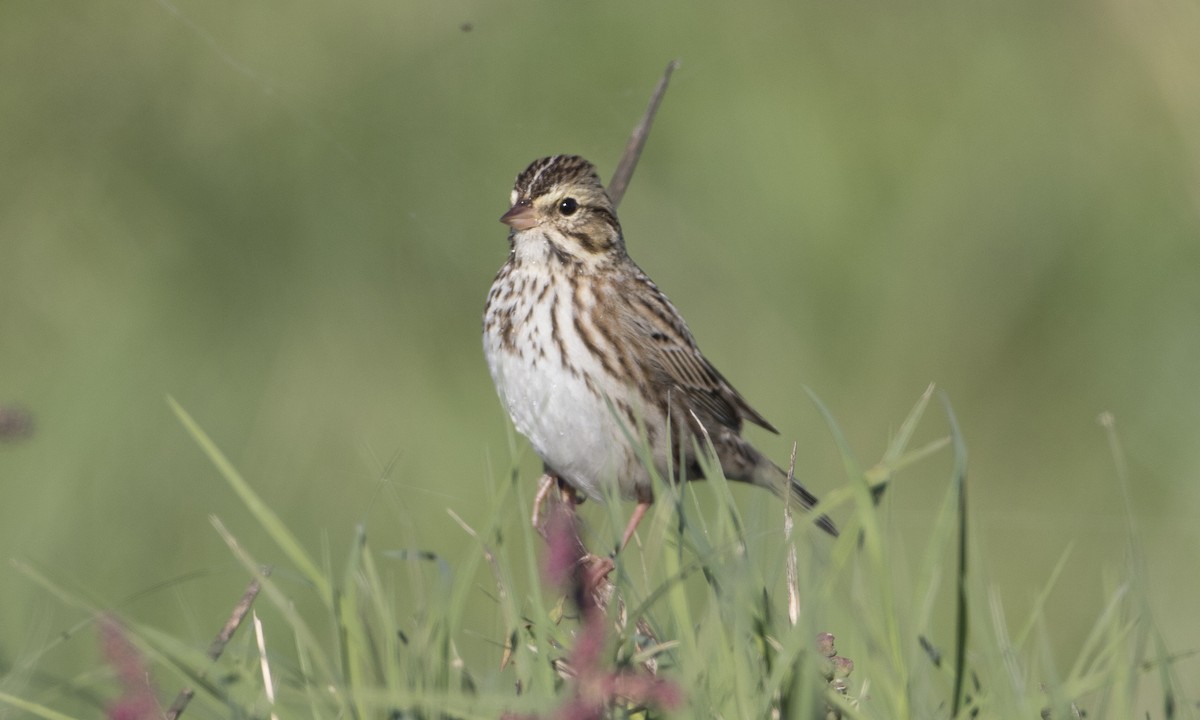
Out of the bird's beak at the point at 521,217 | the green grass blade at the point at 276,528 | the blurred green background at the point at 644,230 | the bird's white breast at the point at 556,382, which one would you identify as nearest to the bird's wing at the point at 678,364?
the bird's white breast at the point at 556,382

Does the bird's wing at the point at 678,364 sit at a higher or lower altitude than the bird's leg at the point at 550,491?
higher

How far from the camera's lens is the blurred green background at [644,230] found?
24.3 feet

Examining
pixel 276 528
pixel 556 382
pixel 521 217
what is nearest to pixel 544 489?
pixel 556 382

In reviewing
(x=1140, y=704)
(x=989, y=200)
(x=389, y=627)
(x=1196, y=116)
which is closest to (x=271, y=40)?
(x=989, y=200)

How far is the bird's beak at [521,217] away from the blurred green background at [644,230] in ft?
7.03

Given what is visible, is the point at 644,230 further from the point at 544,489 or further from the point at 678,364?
the point at 544,489

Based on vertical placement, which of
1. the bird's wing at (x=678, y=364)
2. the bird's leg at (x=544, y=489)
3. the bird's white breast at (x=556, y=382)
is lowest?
the bird's leg at (x=544, y=489)

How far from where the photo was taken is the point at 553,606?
130 inches

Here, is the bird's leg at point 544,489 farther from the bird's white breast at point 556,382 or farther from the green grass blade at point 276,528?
the green grass blade at point 276,528

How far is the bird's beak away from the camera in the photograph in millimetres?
4953

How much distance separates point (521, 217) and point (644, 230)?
10.6ft

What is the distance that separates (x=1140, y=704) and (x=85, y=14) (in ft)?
20.6

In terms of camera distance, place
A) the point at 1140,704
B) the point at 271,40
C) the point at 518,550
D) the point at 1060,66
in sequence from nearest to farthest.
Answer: the point at 1140,704, the point at 518,550, the point at 271,40, the point at 1060,66

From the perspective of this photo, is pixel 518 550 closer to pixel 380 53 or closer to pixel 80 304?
pixel 80 304
